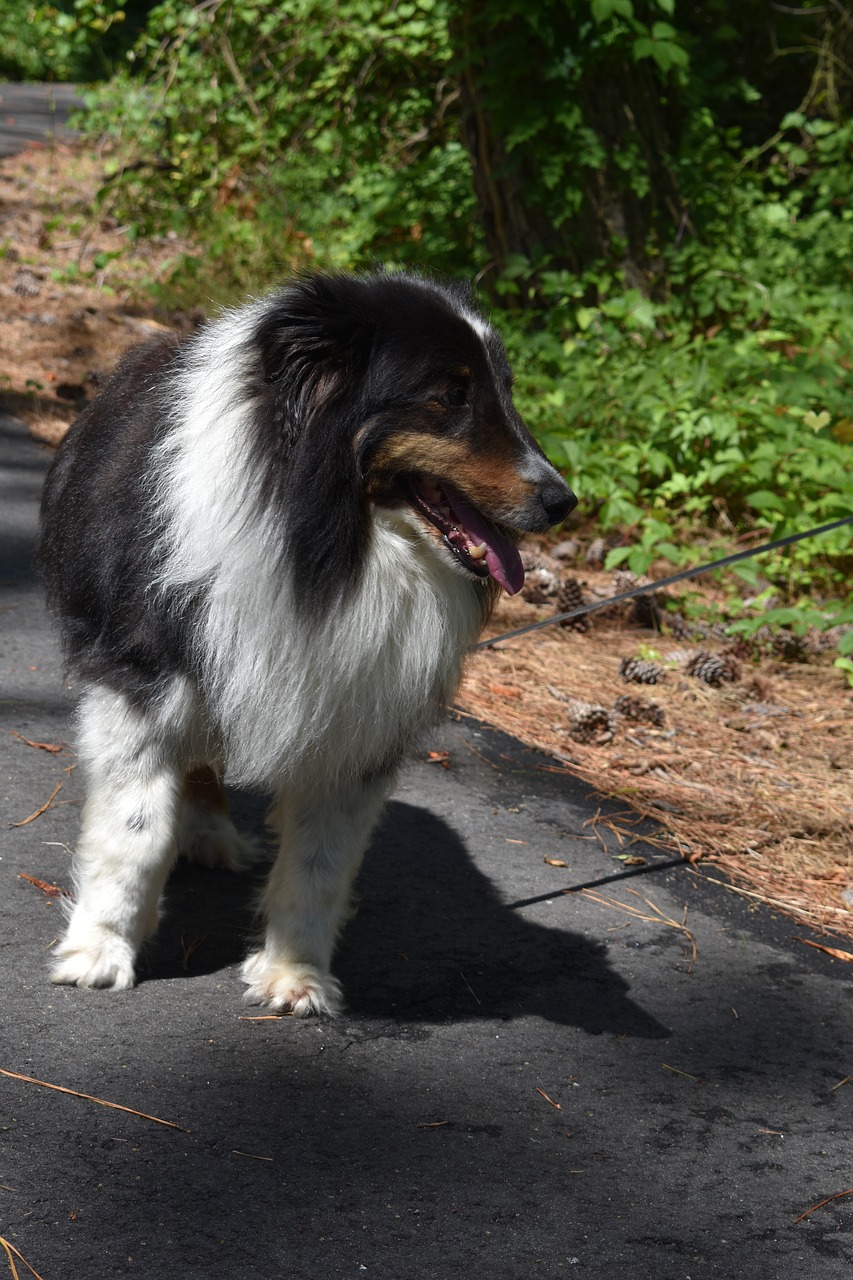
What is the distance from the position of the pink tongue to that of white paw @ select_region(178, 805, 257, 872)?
137 cm

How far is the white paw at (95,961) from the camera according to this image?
291 cm

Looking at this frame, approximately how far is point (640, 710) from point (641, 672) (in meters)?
0.38

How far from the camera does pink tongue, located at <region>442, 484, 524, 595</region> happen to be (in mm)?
2779

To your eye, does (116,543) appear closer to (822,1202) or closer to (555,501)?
(555,501)

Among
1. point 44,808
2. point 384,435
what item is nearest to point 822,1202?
point 384,435

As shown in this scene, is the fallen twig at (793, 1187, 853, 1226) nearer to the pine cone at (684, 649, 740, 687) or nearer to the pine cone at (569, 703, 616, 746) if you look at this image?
the pine cone at (569, 703, 616, 746)

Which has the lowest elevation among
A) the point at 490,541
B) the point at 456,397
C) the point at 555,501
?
the point at 490,541

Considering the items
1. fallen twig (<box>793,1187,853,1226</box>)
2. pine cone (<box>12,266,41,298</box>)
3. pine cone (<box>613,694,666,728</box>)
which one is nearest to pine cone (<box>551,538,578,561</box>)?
pine cone (<box>613,694,666,728</box>)

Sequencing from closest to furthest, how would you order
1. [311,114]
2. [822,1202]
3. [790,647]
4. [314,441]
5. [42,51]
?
[822,1202] < [314,441] < [790,647] < [311,114] < [42,51]

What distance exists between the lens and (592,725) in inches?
192

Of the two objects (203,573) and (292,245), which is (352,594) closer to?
(203,573)

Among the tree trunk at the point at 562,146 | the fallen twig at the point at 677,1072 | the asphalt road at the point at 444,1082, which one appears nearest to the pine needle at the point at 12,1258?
the asphalt road at the point at 444,1082

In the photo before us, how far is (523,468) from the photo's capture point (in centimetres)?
275

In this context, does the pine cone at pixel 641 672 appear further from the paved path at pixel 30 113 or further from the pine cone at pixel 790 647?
the paved path at pixel 30 113
